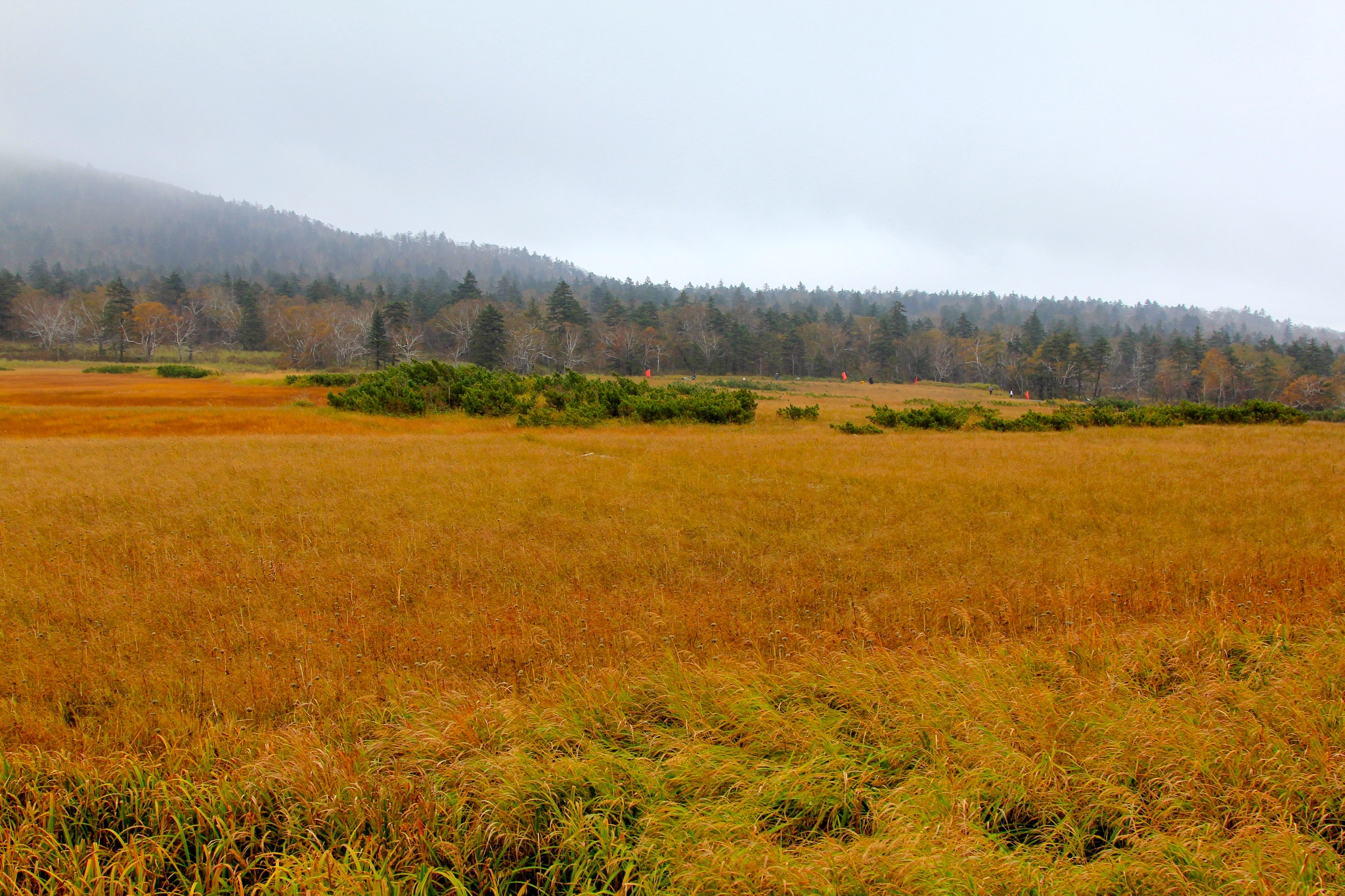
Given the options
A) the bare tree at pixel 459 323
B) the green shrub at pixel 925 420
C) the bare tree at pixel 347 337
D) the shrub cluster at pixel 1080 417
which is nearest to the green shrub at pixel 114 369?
the bare tree at pixel 347 337

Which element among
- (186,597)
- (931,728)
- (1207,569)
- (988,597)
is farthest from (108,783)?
(1207,569)

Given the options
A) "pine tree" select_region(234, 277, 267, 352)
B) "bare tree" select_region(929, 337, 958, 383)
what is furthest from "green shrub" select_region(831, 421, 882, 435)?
"pine tree" select_region(234, 277, 267, 352)

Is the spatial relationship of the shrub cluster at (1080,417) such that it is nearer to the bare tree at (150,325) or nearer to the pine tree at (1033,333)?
the pine tree at (1033,333)

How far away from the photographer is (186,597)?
258 inches

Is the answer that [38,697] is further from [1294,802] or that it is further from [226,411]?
[226,411]

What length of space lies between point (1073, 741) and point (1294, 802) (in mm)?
1064

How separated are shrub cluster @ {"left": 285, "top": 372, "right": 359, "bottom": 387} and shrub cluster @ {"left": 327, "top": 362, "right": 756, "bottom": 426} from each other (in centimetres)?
1231

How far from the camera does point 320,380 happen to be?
41062mm

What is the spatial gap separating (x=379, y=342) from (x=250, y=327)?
110 feet

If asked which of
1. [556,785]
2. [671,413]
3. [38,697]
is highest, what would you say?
[671,413]

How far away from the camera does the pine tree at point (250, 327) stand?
83.0 m

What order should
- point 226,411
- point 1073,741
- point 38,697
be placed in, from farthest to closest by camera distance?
point 226,411 < point 38,697 < point 1073,741

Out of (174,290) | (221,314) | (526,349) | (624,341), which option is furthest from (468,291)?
(174,290)

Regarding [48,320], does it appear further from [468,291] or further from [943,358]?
[943,358]
